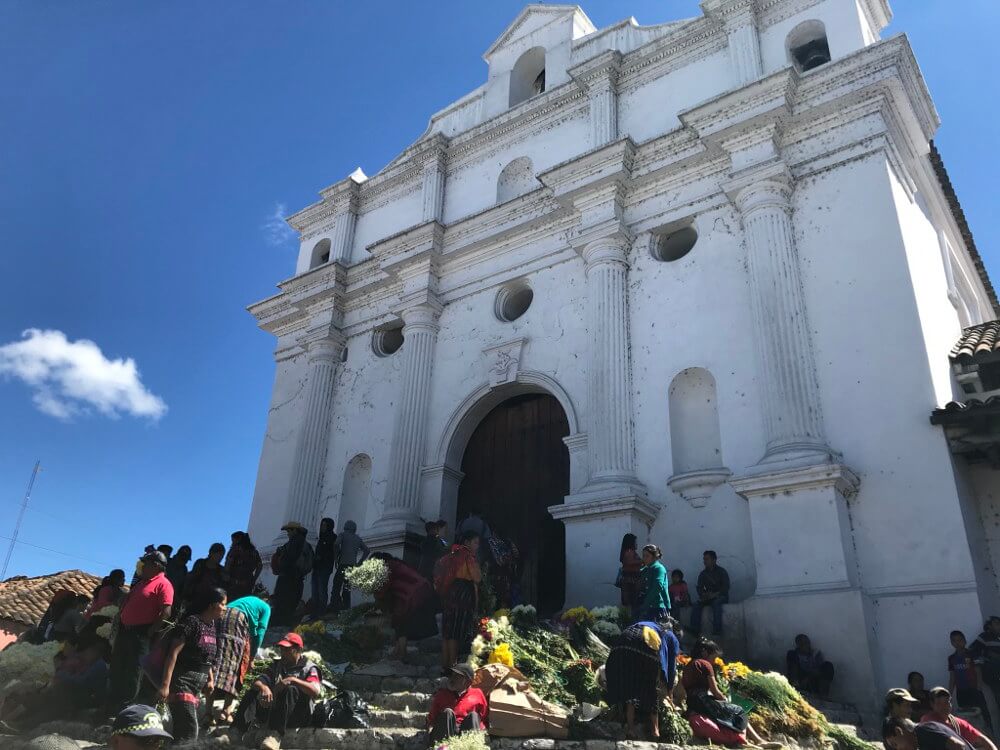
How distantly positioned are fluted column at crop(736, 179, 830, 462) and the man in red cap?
648 cm

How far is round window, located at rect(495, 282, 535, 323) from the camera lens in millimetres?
14938

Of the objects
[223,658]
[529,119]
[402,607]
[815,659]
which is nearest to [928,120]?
[529,119]

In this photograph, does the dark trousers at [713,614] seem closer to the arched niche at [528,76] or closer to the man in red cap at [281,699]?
the man in red cap at [281,699]

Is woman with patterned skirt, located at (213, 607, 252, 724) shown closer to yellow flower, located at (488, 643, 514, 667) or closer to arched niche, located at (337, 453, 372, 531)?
yellow flower, located at (488, 643, 514, 667)

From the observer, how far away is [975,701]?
8.18 metres

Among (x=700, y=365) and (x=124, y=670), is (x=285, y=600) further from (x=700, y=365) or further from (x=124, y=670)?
(x=700, y=365)

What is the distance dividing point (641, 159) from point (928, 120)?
14.9 feet

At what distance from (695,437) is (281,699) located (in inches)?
288

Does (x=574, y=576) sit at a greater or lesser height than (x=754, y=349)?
lesser

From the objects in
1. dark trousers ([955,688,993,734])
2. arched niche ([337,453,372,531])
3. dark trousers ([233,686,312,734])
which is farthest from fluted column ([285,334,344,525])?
dark trousers ([955,688,993,734])

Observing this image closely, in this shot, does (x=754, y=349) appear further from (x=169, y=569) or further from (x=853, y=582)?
(x=169, y=569)

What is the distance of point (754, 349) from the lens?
1153cm

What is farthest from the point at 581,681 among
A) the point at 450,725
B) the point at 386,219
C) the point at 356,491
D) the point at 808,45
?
the point at 386,219

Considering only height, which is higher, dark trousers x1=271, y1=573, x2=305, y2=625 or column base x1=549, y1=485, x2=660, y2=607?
column base x1=549, y1=485, x2=660, y2=607
